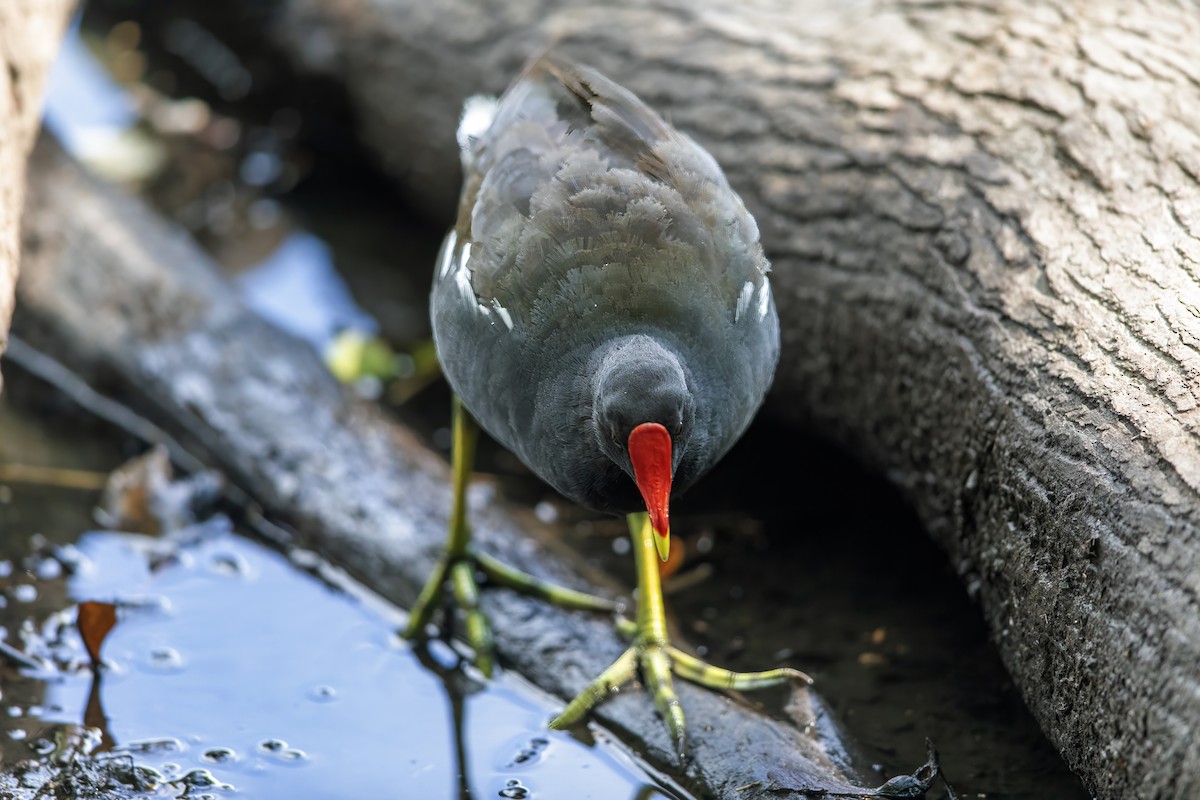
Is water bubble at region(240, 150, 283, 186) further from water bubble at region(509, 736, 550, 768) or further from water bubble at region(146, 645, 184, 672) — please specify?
water bubble at region(509, 736, 550, 768)

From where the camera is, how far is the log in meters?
2.87

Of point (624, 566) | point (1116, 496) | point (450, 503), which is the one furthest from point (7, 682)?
point (1116, 496)

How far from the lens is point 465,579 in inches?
132

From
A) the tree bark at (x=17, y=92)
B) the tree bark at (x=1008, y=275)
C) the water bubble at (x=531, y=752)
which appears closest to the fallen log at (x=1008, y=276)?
the tree bark at (x=1008, y=275)

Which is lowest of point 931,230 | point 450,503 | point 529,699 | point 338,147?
point 529,699

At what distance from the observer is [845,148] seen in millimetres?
3607

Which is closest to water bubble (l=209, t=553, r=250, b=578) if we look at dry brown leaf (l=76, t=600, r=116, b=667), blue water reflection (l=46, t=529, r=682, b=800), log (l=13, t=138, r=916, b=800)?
blue water reflection (l=46, t=529, r=682, b=800)

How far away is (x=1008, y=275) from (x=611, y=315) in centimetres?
106

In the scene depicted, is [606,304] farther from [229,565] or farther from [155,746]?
[229,565]

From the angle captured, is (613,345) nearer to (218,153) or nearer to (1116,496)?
(1116,496)

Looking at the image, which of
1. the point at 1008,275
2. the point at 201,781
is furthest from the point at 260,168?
the point at 1008,275

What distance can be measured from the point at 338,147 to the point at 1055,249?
3743mm

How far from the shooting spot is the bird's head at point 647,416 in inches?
95.8

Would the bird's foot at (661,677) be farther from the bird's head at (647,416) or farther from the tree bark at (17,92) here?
the tree bark at (17,92)
